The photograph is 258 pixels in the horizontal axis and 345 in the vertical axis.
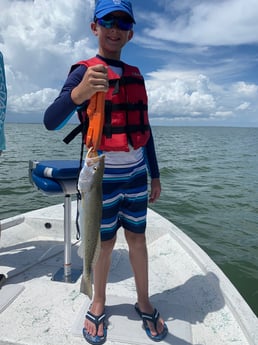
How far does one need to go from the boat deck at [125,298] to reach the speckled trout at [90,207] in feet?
2.43

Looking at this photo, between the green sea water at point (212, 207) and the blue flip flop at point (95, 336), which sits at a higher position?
the blue flip flop at point (95, 336)

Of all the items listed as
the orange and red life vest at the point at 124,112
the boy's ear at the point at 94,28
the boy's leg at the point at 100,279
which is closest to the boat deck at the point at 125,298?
the boy's leg at the point at 100,279

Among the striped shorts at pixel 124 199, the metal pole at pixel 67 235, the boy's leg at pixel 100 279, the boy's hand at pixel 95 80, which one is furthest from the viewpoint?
the metal pole at pixel 67 235

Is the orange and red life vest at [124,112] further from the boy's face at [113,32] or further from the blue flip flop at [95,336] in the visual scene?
the blue flip flop at [95,336]

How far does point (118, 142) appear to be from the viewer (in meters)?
2.19

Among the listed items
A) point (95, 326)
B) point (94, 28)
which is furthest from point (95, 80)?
point (95, 326)

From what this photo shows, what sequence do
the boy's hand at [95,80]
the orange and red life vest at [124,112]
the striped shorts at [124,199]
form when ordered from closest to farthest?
the boy's hand at [95,80] < the orange and red life vest at [124,112] < the striped shorts at [124,199]

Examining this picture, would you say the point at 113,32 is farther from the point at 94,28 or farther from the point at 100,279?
the point at 100,279

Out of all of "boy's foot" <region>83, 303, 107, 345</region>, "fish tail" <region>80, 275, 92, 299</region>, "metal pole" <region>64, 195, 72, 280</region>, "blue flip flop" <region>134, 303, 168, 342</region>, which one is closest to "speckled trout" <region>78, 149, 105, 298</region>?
"fish tail" <region>80, 275, 92, 299</region>

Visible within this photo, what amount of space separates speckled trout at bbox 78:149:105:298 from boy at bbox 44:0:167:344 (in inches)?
15.0

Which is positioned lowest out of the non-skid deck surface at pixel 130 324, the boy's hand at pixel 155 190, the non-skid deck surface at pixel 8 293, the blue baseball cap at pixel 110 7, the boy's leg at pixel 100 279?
the non-skid deck surface at pixel 8 293

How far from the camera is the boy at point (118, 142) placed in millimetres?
2053

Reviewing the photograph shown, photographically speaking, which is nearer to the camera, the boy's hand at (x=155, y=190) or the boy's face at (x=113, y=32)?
the boy's face at (x=113, y=32)

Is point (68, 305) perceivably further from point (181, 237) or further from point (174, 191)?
point (174, 191)
